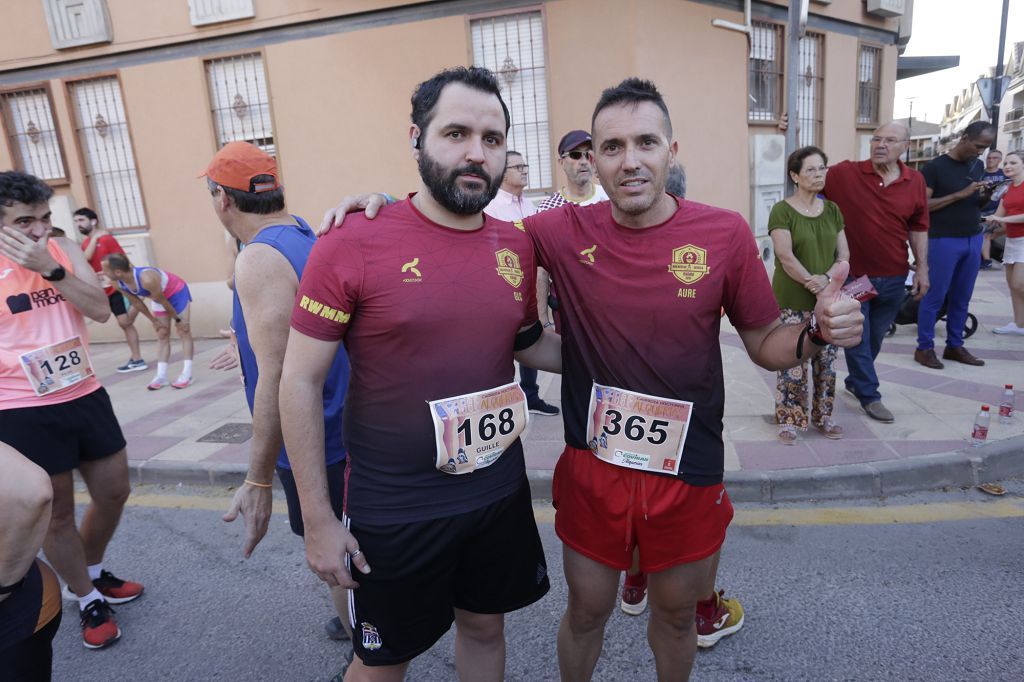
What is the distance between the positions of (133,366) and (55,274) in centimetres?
592

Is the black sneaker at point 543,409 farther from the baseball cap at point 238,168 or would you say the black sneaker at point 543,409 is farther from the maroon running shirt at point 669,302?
the baseball cap at point 238,168

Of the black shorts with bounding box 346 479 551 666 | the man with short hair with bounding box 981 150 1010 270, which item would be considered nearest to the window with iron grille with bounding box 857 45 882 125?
the man with short hair with bounding box 981 150 1010 270

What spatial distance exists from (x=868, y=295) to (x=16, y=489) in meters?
2.28

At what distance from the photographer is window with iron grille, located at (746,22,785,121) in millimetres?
8812

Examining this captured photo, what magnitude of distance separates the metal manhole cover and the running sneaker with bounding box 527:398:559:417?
7.78 ft

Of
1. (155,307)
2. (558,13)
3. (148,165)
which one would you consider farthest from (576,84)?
(148,165)

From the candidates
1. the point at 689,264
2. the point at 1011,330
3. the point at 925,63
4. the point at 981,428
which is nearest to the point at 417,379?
the point at 689,264

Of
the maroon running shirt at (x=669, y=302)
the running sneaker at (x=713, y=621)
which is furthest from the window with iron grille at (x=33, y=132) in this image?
the running sneaker at (x=713, y=621)

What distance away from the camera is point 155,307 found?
23.2 feet

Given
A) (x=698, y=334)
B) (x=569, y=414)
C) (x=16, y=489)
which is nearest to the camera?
(x=16, y=489)

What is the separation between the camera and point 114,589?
10.2 feet

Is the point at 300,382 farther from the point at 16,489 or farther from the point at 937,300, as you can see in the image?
the point at 937,300

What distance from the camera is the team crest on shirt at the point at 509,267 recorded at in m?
1.82

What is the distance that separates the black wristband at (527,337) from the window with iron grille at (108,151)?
9398 millimetres
